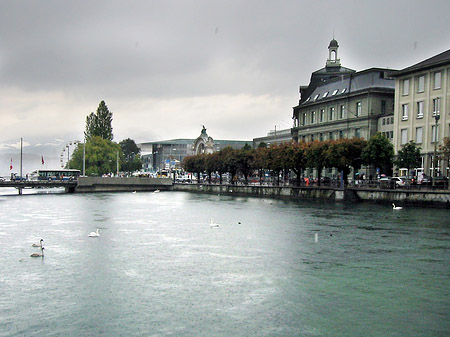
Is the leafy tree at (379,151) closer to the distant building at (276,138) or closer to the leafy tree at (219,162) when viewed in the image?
the leafy tree at (219,162)

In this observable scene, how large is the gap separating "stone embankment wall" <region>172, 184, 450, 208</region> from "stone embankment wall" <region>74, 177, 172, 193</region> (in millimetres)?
16697

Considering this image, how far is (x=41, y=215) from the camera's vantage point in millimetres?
47312

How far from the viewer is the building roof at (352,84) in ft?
276

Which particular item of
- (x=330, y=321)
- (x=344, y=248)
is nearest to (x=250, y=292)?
(x=330, y=321)

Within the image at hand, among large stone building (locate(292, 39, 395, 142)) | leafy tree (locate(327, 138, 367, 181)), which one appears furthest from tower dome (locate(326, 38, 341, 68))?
Result: leafy tree (locate(327, 138, 367, 181))

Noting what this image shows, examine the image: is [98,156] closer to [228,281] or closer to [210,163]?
[210,163]

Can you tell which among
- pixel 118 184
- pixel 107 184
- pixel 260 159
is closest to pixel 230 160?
pixel 260 159

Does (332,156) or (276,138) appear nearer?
(332,156)

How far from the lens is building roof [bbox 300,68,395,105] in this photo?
84.2 metres

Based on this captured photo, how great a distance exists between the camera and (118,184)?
102062 mm

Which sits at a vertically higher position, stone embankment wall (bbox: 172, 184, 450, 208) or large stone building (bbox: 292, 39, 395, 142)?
large stone building (bbox: 292, 39, 395, 142)

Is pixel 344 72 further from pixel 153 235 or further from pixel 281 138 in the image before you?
pixel 153 235

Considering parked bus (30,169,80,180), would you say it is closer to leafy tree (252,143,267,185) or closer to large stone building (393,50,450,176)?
leafy tree (252,143,267,185)

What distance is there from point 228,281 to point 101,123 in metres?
122
